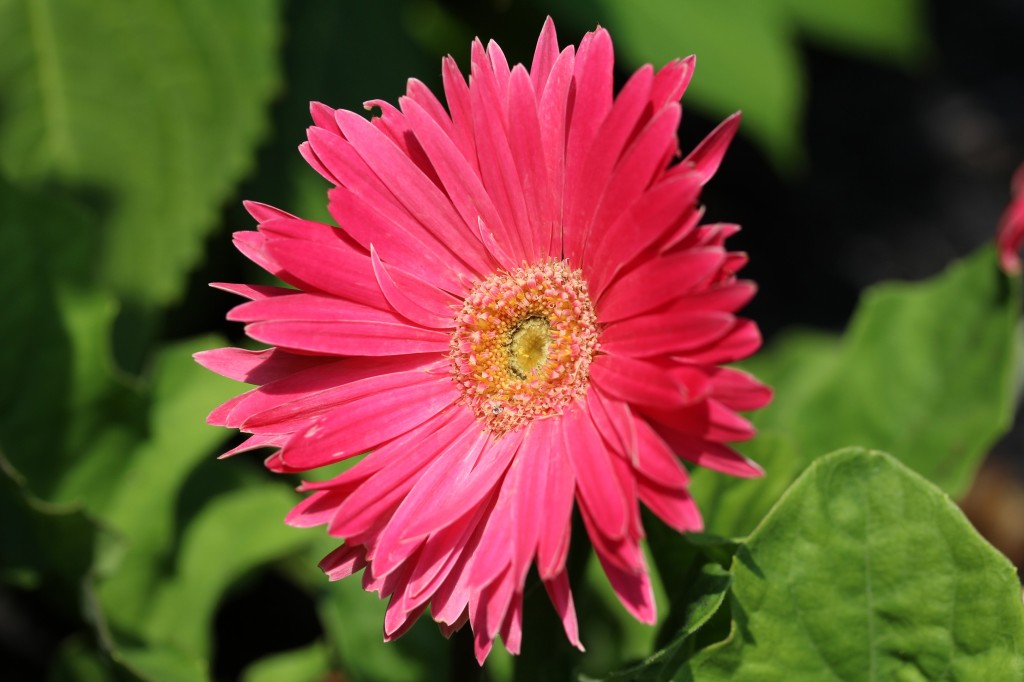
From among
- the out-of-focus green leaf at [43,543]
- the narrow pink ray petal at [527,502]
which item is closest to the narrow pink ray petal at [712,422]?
the narrow pink ray petal at [527,502]

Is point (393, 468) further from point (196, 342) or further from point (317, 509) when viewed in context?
point (196, 342)

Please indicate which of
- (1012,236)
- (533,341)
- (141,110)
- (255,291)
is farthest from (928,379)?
(141,110)

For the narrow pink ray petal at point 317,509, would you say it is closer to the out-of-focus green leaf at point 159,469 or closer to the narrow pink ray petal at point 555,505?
the narrow pink ray petal at point 555,505

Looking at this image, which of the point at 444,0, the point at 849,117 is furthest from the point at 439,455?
the point at 849,117

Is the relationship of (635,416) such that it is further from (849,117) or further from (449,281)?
(849,117)

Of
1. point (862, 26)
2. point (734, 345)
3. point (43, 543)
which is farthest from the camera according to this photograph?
point (862, 26)

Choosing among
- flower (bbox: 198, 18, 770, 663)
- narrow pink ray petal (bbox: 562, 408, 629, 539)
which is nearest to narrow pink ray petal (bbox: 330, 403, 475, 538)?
flower (bbox: 198, 18, 770, 663)
